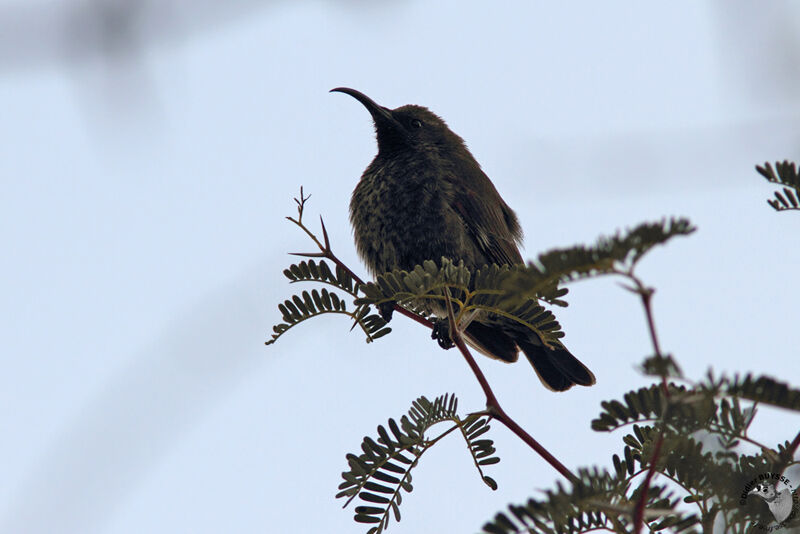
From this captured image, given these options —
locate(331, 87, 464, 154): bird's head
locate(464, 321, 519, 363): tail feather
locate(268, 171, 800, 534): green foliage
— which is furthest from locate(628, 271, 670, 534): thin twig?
locate(331, 87, 464, 154): bird's head

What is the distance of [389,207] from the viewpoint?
4.14 meters

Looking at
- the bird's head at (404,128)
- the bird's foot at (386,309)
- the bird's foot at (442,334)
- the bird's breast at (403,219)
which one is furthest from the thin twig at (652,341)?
the bird's head at (404,128)

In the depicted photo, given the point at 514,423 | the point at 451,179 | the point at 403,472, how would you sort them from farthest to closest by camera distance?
the point at 451,179 < the point at 403,472 < the point at 514,423

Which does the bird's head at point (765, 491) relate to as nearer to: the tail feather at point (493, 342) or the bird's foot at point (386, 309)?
the bird's foot at point (386, 309)

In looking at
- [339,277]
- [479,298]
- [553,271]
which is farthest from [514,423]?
[339,277]

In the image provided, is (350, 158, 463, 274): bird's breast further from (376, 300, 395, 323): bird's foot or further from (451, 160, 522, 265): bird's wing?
(376, 300, 395, 323): bird's foot

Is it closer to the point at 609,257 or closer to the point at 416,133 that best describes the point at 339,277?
the point at 609,257

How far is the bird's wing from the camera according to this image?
4.26 m

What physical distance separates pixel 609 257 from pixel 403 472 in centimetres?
94

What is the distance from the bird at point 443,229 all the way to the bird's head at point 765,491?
2.32 meters

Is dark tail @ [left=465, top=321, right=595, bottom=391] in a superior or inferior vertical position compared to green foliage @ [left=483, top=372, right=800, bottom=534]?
superior

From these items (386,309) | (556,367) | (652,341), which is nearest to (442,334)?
(386,309)

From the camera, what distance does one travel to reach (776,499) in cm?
146

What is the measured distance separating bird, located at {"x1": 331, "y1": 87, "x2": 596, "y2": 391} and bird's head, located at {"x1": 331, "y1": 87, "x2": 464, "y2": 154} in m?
0.12
